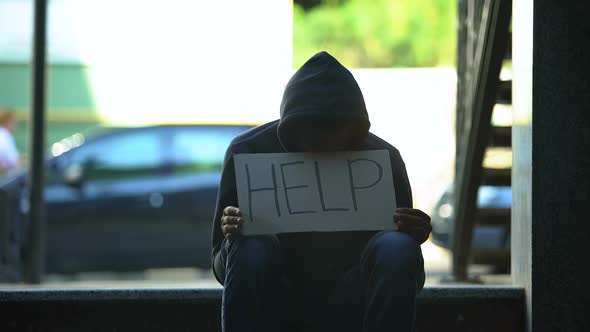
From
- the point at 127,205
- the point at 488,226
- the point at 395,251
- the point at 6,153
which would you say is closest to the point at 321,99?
the point at 395,251

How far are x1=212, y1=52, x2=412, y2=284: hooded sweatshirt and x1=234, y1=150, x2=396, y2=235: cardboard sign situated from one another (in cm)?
5

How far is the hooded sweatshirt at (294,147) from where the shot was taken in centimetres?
337

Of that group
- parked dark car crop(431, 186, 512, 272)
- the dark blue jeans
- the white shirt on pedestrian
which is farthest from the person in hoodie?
the white shirt on pedestrian

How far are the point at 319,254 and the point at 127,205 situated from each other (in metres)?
6.70

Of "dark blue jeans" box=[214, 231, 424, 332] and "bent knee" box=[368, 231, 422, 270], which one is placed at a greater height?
"bent knee" box=[368, 231, 422, 270]

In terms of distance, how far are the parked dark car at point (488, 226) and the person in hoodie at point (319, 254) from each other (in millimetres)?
2591

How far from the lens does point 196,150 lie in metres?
10.1

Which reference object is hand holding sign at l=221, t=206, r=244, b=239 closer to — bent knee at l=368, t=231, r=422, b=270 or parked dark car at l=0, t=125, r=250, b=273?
bent knee at l=368, t=231, r=422, b=270

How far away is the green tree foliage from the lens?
992 inches

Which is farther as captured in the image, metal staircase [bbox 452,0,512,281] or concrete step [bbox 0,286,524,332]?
metal staircase [bbox 452,0,512,281]

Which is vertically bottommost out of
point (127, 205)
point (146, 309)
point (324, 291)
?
point (127, 205)

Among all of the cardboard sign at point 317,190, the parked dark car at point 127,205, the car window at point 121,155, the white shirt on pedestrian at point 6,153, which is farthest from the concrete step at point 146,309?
the white shirt on pedestrian at point 6,153

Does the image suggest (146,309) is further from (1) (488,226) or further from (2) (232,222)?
(1) (488,226)

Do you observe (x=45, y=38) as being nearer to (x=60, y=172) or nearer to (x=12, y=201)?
(x=12, y=201)
